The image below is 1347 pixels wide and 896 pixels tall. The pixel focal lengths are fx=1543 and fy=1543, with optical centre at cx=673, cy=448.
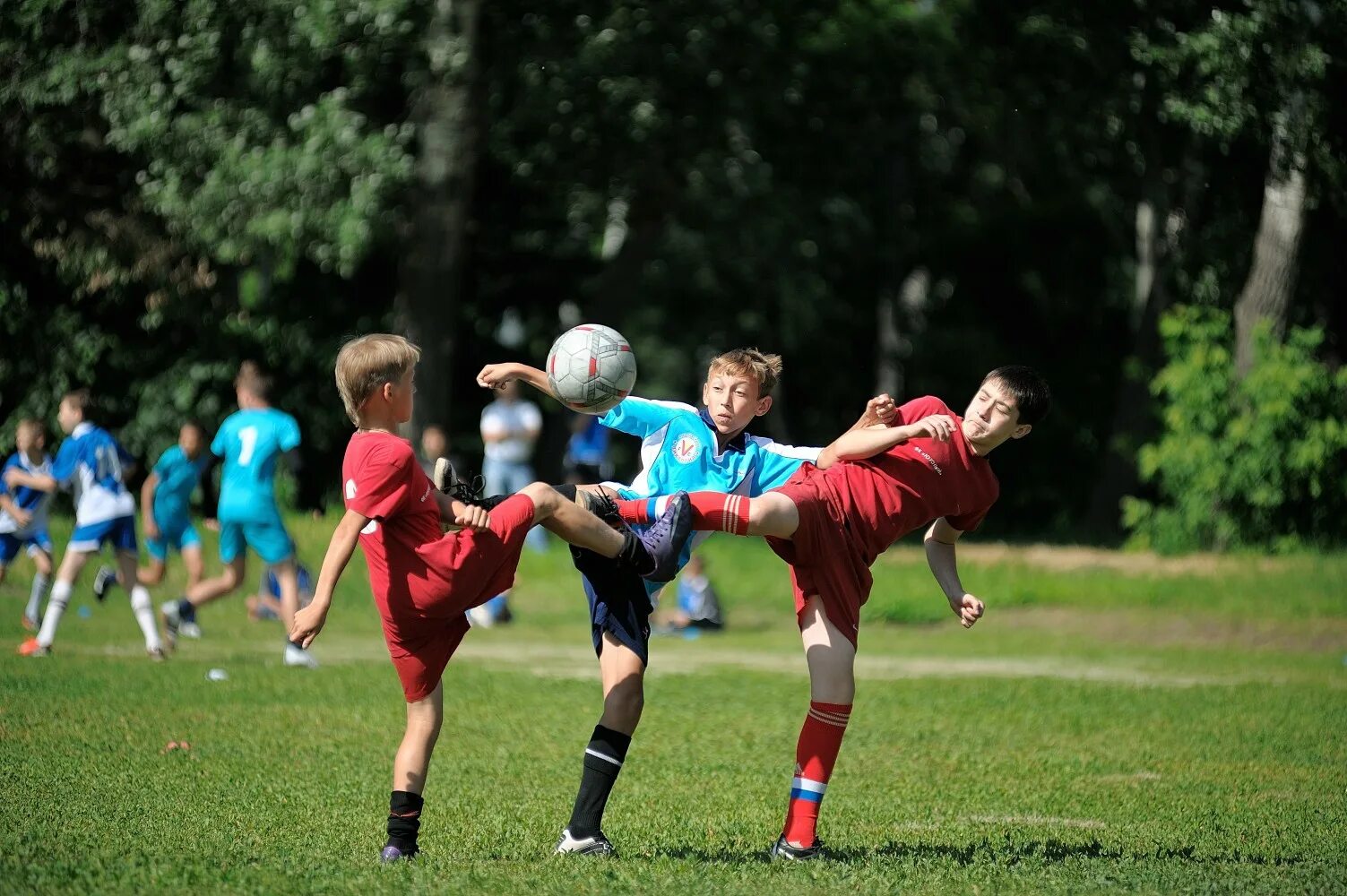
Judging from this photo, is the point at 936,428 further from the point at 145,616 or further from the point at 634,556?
the point at 145,616

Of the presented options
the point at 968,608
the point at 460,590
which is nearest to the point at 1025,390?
the point at 968,608

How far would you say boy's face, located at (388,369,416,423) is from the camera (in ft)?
19.6

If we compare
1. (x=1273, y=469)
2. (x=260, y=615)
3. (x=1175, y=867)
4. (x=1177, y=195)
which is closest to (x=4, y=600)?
(x=260, y=615)

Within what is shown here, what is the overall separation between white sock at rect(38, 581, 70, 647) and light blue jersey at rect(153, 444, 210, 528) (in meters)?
2.04

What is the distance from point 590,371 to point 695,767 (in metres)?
2.75

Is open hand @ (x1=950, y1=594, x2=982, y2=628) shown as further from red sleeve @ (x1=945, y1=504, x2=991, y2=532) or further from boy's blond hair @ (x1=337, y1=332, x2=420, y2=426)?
boy's blond hair @ (x1=337, y1=332, x2=420, y2=426)

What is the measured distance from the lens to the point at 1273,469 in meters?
20.2

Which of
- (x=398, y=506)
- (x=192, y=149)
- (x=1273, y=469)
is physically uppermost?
(x=192, y=149)

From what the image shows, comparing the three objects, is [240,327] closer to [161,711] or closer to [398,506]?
[161,711]

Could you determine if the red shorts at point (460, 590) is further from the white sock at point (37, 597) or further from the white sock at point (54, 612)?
the white sock at point (37, 597)

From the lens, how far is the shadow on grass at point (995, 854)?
6109 mm

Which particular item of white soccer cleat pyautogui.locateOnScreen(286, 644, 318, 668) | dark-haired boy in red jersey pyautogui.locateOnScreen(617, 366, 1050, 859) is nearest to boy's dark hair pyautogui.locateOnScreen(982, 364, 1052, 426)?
dark-haired boy in red jersey pyautogui.locateOnScreen(617, 366, 1050, 859)

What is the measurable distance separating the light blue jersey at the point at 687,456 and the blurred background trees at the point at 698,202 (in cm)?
1333

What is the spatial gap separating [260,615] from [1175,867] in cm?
1230
